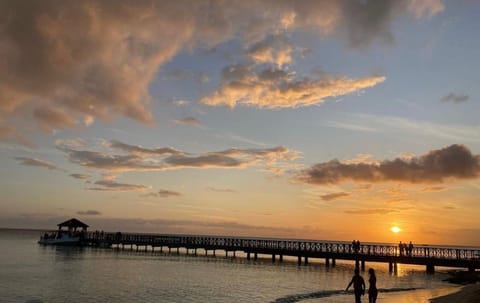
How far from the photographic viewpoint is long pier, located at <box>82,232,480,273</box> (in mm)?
45719

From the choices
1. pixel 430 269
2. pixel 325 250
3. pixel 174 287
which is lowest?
pixel 174 287

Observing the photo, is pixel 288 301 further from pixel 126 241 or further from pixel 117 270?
pixel 126 241

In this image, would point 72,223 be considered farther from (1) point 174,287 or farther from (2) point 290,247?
(1) point 174,287

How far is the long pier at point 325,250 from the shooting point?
150ft

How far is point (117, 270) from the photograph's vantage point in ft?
140

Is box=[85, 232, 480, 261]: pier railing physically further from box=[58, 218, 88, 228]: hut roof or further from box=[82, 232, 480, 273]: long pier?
box=[58, 218, 88, 228]: hut roof

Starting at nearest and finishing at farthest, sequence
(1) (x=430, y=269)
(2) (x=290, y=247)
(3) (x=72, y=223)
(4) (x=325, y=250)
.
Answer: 1. (1) (x=430, y=269)
2. (4) (x=325, y=250)
3. (2) (x=290, y=247)
4. (3) (x=72, y=223)

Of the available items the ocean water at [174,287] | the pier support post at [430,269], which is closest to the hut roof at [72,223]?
the ocean water at [174,287]

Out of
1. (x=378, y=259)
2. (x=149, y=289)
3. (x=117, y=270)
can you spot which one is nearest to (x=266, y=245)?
(x=378, y=259)

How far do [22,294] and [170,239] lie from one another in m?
49.8

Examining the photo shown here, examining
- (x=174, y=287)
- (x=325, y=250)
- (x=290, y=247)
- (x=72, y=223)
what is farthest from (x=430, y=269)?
(x=72, y=223)

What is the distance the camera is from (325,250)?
57469 millimetres

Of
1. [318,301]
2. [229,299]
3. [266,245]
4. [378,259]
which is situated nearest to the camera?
[318,301]

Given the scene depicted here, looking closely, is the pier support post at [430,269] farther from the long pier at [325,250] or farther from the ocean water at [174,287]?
the ocean water at [174,287]
